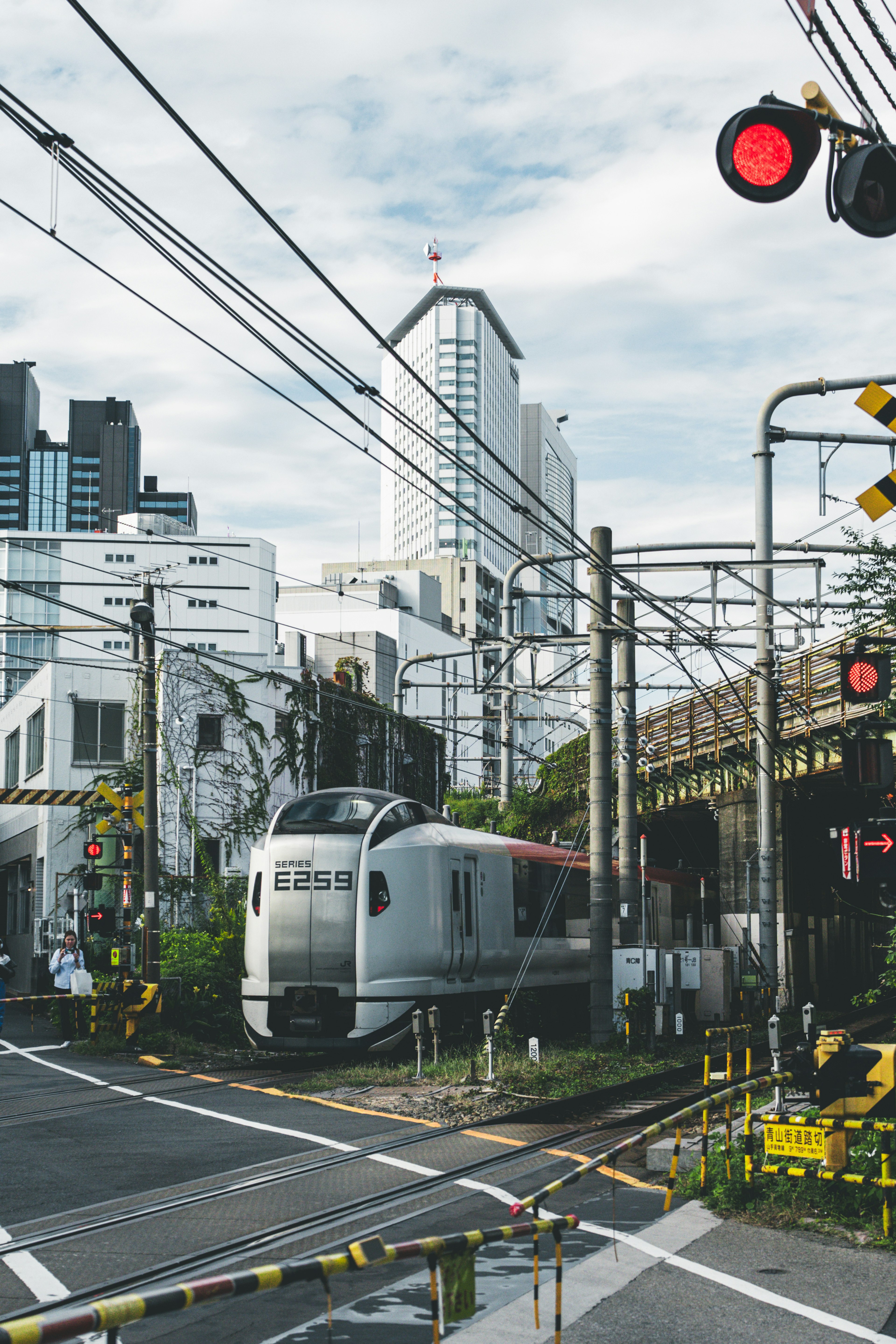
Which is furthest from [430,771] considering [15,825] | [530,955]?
[530,955]

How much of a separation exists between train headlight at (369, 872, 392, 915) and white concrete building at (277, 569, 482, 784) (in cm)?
8016

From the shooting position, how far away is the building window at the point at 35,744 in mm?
39219

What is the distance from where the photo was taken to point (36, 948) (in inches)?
1458

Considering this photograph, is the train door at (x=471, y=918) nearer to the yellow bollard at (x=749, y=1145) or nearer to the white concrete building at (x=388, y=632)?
the yellow bollard at (x=749, y=1145)

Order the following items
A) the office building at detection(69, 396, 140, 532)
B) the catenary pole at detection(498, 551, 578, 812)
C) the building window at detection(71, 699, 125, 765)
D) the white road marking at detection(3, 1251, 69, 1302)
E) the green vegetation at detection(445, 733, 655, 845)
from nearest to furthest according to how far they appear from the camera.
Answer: the white road marking at detection(3, 1251, 69, 1302)
the catenary pole at detection(498, 551, 578, 812)
the building window at detection(71, 699, 125, 765)
the green vegetation at detection(445, 733, 655, 845)
the office building at detection(69, 396, 140, 532)

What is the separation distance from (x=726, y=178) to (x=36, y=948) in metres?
34.4

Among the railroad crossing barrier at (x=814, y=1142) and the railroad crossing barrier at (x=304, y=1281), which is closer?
the railroad crossing barrier at (x=304, y=1281)

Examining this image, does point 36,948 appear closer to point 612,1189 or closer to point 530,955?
point 530,955

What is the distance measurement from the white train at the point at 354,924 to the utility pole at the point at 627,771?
5.19m

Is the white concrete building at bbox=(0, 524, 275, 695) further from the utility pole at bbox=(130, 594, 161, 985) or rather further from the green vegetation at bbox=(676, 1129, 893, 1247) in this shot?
the green vegetation at bbox=(676, 1129, 893, 1247)

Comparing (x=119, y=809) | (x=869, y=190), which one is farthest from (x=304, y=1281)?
(x=119, y=809)

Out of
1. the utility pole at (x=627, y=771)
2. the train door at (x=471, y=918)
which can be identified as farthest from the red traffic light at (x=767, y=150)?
the utility pole at (x=627, y=771)

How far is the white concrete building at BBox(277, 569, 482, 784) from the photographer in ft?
362

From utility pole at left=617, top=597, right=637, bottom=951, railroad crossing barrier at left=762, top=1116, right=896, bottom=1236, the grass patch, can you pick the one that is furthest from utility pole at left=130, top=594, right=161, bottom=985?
railroad crossing barrier at left=762, top=1116, right=896, bottom=1236
